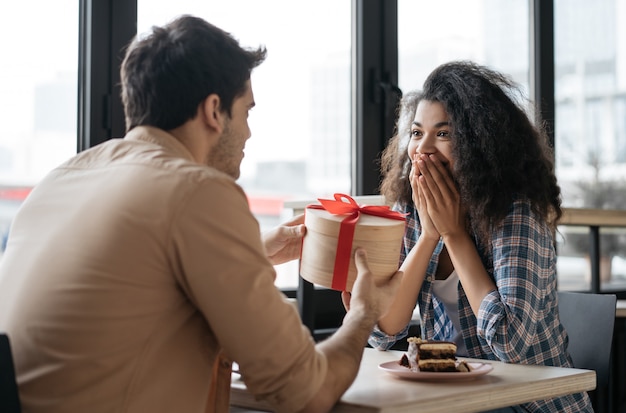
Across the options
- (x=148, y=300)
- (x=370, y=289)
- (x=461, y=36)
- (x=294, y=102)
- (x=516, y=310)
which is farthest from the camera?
(x=461, y=36)

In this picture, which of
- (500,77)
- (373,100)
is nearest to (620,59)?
(373,100)

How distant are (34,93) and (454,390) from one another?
5.69ft

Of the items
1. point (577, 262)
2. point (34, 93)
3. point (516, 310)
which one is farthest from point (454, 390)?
point (577, 262)

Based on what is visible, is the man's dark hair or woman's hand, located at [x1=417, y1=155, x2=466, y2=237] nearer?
the man's dark hair

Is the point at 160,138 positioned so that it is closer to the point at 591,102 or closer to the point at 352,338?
the point at 352,338

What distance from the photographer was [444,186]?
2.19 m

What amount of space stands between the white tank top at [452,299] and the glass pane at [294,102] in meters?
1.15

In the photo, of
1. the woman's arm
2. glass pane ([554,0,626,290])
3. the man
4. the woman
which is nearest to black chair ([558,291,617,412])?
the woman

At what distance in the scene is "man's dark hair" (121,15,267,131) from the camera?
146 centimetres

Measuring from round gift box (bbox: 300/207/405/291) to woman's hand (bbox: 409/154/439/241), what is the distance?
44 centimetres

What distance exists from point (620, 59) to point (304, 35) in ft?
7.63

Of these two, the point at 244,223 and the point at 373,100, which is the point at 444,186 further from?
the point at 373,100

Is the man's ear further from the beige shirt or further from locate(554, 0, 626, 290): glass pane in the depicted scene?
locate(554, 0, 626, 290): glass pane

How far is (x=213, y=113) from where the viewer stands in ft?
4.90
